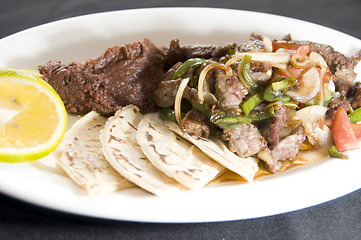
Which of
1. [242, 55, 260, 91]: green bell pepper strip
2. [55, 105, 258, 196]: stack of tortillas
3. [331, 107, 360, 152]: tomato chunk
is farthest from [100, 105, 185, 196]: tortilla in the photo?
[331, 107, 360, 152]: tomato chunk

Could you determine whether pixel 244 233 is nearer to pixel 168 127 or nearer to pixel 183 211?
pixel 183 211

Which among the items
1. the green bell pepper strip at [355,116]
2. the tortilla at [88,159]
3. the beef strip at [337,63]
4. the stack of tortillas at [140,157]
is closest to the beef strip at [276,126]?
the stack of tortillas at [140,157]

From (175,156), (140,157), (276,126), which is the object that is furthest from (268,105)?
(140,157)

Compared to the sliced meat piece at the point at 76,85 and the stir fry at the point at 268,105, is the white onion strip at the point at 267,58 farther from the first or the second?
the sliced meat piece at the point at 76,85

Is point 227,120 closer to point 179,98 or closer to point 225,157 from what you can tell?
point 225,157

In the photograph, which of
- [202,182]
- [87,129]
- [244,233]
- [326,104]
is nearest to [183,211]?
[202,182]

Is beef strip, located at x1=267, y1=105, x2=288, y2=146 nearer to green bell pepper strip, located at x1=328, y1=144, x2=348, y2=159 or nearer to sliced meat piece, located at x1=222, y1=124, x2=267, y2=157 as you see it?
sliced meat piece, located at x1=222, y1=124, x2=267, y2=157
